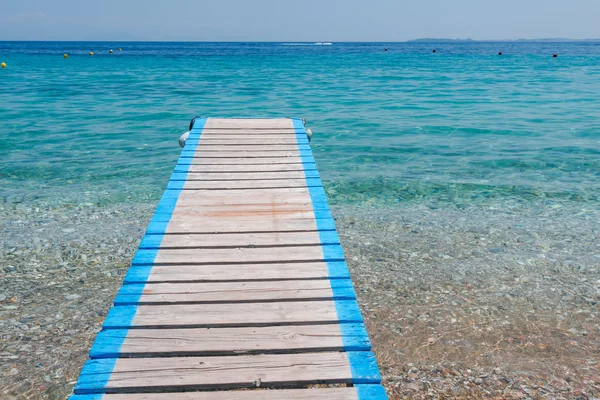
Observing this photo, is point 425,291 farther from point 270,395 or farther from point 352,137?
point 352,137

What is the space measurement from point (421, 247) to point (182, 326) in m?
5.37

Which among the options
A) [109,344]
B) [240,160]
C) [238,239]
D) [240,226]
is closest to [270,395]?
[109,344]

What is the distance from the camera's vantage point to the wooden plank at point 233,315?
12.8 ft

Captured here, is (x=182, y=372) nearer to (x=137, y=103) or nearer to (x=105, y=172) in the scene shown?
(x=105, y=172)

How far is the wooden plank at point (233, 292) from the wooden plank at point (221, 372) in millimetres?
723

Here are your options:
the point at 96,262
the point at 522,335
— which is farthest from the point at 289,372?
the point at 96,262

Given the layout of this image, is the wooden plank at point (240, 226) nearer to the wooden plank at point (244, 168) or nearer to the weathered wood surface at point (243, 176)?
the weathered wood surface at point (243, 176)

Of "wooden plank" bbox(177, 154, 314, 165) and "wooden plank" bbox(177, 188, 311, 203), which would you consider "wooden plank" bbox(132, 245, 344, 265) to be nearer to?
"wooden plank" bbox(177, 188, 311, 203)

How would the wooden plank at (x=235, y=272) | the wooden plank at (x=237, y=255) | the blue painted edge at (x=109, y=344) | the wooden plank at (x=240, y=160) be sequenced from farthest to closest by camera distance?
the wooden plank at (x=240, y=160) → the wooden plank at (x=237, y=255) → the wooden plank at (x=235, y=272) → the blue painted edge at (x=109, y=344)

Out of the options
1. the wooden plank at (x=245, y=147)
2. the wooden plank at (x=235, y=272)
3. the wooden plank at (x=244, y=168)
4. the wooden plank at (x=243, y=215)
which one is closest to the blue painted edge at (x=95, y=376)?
the wooden plank at (x=235, y=272)

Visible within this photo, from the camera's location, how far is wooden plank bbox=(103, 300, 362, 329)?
389cm

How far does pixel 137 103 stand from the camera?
82.5 feet

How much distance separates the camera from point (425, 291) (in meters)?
7.03

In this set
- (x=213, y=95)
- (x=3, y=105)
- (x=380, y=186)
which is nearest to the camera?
(x=380, y=186)
